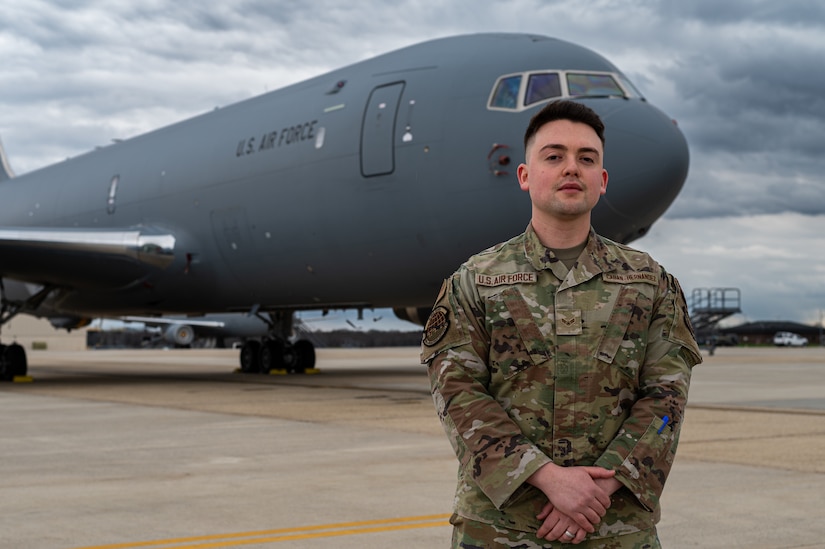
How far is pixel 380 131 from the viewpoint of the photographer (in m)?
14.6

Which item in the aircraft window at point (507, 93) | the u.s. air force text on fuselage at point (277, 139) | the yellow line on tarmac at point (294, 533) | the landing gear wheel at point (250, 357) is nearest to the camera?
the yellow line on tarmac at point (294, 533)

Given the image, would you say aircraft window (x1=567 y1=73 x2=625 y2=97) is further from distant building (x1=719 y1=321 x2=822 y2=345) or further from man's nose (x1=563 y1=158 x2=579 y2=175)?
distant building (x1=719 y1=321 x2=822 y2=345)

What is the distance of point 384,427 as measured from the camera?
11055 millimetres

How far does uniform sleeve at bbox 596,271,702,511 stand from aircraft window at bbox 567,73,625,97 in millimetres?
10980

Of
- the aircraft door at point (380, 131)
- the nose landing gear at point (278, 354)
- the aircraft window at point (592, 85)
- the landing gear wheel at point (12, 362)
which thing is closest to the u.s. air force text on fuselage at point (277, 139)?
the aircraft door at point (380, 131)

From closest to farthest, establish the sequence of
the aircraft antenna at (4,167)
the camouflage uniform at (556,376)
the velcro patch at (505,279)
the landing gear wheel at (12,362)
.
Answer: the camouflage uniform at (556,376) → the velcro patch at (505,279) → the landing gear wheel at (12,362) → the aircraft antenna at (4,167)

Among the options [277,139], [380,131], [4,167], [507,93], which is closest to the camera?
[507,93]

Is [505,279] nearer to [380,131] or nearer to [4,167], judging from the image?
[380,131]

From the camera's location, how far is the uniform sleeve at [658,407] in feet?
8.50

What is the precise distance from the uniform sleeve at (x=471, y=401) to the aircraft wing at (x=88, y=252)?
1677cm

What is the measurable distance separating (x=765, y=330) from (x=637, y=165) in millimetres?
74906

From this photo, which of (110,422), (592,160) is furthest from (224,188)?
(592,160)

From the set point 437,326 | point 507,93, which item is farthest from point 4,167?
point 437,326

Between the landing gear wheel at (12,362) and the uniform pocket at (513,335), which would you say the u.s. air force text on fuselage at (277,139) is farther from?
the uniform pocket at (513,335)
